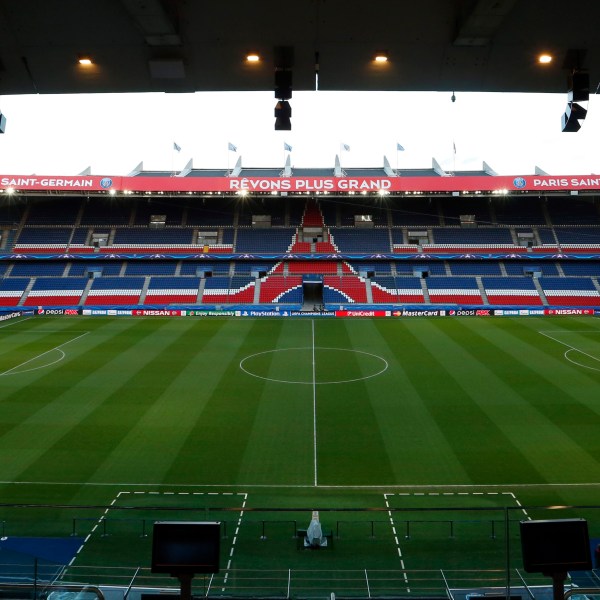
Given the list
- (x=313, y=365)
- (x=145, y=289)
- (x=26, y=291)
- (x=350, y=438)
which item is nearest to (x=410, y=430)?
(x=350, y=438)

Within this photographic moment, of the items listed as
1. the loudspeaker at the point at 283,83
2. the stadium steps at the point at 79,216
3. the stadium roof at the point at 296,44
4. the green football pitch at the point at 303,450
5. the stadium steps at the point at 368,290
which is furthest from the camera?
the stadium steps at the point at 79,216

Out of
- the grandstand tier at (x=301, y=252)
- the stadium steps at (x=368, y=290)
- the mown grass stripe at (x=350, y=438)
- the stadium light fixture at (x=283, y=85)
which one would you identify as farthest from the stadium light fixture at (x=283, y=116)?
the stadium steps at (x=368, y=290)

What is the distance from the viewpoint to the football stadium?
20.6ft

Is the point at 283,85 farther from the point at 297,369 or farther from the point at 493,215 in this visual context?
the point at 493,215

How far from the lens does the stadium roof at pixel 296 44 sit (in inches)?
212

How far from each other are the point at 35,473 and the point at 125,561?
17.0 ft

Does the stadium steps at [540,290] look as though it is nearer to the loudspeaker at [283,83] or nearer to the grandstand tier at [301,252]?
the grandstand tier at [301,252]

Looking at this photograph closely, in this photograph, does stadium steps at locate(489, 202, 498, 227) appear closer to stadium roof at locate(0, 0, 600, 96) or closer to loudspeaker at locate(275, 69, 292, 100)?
stadium roof at locate(0, 0, 600, 96)

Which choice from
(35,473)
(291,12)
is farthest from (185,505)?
(291,12)

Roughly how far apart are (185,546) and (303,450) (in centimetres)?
1152

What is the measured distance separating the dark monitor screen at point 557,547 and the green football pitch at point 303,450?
26.3 inches

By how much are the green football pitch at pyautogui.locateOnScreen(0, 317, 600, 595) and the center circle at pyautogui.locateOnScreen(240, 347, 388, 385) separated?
16cm

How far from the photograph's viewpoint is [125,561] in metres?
9.85

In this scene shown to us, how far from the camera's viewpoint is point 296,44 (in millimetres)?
6082
